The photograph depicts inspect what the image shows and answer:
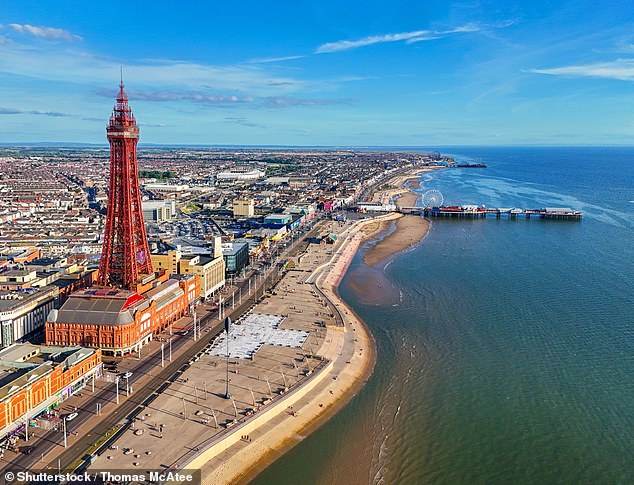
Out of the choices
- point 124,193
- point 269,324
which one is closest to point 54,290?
point 124,193

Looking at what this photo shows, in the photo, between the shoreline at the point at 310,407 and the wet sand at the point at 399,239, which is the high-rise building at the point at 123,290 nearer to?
the shoreline at the point at 310,407

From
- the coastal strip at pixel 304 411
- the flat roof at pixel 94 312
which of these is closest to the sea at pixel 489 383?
the coastal strip at pixel 304 411

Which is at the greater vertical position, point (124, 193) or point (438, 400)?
point (124, 193)

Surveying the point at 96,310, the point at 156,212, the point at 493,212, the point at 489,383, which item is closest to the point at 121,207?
the point at 96,310

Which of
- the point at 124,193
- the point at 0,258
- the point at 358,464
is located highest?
the point at 124,193

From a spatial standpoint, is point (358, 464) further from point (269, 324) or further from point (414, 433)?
point (269, 324)
